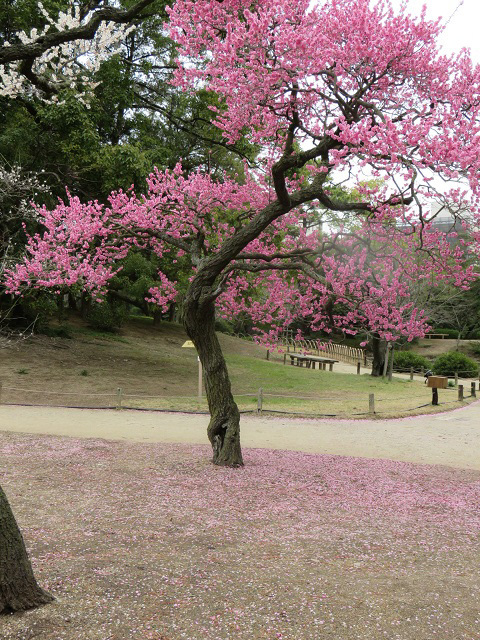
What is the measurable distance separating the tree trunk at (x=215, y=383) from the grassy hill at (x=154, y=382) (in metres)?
7.00

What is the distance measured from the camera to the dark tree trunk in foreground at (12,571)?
348 cm

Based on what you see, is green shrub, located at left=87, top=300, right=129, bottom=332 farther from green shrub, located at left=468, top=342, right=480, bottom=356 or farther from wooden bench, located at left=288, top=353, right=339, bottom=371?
green shrub, located at left=468, top=342, right=480, bottom=356

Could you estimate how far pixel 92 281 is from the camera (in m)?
12.7

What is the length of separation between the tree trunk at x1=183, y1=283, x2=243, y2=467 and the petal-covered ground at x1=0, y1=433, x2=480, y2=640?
40 centimetres

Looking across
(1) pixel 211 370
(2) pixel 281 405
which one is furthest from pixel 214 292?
(2) pixel 281 405

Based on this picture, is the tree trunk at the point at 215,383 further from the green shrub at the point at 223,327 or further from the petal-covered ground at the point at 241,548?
the green shrub at the point at 223,327

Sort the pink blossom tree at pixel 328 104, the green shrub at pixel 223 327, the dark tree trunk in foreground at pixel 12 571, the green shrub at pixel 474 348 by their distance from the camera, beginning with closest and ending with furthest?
the dark tree trunk in foreground at pixel 12 571
the pink blossom tree at pixel 328 104
the green shrub at pixel 474 348
the green shrub at pixel 223 327

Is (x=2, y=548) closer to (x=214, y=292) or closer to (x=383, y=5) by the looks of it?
(x=214, y=292)

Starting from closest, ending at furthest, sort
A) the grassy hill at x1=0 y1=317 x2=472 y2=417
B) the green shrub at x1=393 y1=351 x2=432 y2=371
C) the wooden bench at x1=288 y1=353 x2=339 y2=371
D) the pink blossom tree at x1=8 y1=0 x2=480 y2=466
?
the pink blossom tree at x1=8 y1=0 x2=480 y2=466, the grassy hill at x1=0 y1=317 x2=472 y2=417, the wooden bench at x1=288 y1=353 x2=339 y2=371, the green shrub at x1=393 y1=351 x2=432 y2=371

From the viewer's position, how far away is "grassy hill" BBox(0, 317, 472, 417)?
1677 centimetres

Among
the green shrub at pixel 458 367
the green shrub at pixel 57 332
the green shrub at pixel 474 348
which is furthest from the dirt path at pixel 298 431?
the green shrub at pixel 474 348

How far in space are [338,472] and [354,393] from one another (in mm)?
12721

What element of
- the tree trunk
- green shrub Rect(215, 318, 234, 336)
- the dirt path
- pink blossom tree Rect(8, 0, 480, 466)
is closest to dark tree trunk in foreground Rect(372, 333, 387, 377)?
the dirt path

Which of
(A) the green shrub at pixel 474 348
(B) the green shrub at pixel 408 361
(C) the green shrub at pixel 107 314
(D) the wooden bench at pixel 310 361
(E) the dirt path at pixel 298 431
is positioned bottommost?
(E) the dirt path at pixel 298 431
